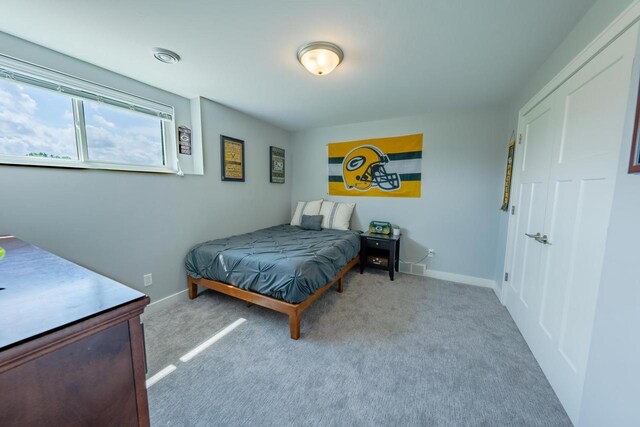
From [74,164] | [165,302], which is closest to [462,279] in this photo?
[165,302]

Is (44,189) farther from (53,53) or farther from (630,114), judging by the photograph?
(630,114)

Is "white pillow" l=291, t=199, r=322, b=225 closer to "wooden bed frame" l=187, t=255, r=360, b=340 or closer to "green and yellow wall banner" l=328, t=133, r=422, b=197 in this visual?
"green and yellow wall banner" l=328, t=133, r=422, b=197

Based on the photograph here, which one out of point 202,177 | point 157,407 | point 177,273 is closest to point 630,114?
point 157,407

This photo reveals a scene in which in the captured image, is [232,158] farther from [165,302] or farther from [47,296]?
[47,296]

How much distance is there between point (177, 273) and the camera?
2.48m

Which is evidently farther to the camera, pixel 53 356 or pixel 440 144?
pixel 440 144

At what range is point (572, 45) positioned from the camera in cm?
147

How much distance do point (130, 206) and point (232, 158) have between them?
1271 mm

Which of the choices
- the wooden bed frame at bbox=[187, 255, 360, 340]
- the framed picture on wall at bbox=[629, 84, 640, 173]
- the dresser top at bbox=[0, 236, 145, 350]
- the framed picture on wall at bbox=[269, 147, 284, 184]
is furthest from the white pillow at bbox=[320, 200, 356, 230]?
the dresser top at bbox=[0, 236, 145, 350]

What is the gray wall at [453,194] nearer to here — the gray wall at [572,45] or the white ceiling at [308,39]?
the gray wall at [572,45]

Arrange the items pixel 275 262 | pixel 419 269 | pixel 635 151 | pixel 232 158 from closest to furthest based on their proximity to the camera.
Result: pixel 635 151 < pixel 275 262 < pixel 232 158 < pixel 419 269

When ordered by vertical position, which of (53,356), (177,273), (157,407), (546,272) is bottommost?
(157,407)

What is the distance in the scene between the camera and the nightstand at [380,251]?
306cm

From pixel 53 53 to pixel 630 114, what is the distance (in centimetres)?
352
